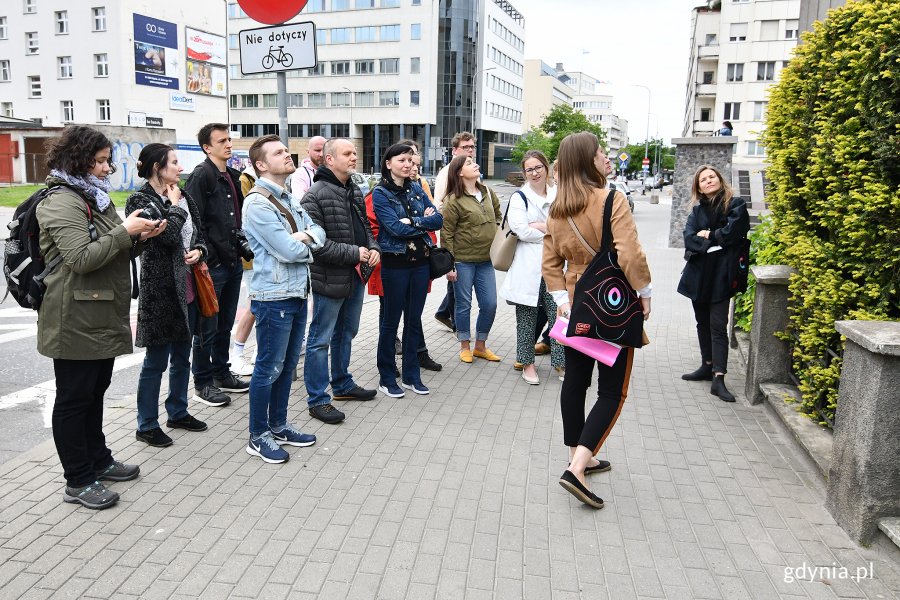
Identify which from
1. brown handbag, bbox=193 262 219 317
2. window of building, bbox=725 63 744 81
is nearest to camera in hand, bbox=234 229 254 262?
brown handbag, bbox=193 262 219 317

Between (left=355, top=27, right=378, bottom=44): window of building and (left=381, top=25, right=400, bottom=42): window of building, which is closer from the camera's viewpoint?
(left=381, top=25, right=400, bottom=42): window of building

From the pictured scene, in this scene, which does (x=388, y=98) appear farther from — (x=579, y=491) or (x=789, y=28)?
(x=579, y=491)

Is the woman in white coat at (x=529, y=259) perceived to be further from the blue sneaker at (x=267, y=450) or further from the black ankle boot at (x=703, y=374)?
the blue sneaker at (x=267, y=450)

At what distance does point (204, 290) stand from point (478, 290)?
2864 millimetres

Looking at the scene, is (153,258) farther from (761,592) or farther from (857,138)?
(857,138)

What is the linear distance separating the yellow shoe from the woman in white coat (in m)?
0.58

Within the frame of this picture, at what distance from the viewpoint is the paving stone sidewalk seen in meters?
3.25

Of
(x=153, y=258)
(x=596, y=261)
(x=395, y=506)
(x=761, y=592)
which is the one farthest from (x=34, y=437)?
(x=761, y=592)

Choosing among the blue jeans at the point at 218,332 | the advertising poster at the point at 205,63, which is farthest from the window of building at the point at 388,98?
the blue jeans at the point at 218,332

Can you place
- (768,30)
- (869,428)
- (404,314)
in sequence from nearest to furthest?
(869,428)
(404,314)
(768,30)

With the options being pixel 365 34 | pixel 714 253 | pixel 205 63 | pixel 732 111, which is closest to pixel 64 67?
pixel 205 63

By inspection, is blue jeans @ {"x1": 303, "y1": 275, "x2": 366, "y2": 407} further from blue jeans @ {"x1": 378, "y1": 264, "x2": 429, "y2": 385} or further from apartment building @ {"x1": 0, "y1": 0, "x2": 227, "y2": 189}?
apartment building @ {"x1": 0, "y1": 0, "x2": 227, "y2": 189}

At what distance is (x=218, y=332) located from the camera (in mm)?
5926

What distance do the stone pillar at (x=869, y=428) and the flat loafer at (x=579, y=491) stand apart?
1291 mm
